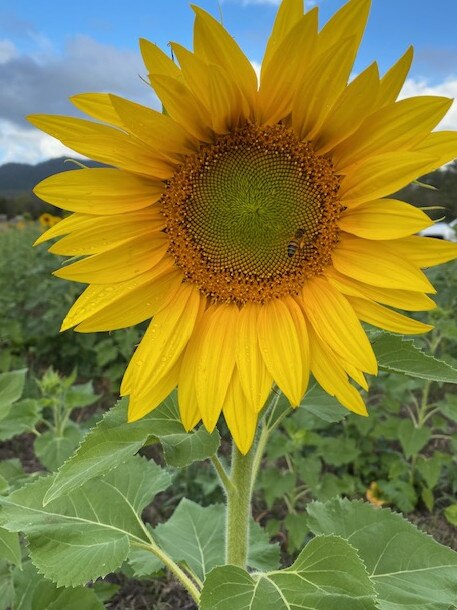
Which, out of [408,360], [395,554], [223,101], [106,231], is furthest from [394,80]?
[395,554]

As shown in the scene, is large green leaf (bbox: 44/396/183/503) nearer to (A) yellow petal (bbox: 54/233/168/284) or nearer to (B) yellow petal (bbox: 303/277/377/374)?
(A) yellow petal (bbox: 54/233/168/284)

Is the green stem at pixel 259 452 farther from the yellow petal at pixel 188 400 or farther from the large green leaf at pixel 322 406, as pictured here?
the yellow petal at pixel 188 400

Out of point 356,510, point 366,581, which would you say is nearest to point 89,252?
point 366,581

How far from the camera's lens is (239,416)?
135cm

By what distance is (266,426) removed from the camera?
1.66 meters

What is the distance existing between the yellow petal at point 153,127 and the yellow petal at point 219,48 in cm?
16

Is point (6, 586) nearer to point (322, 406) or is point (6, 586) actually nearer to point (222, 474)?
point (222, 474)

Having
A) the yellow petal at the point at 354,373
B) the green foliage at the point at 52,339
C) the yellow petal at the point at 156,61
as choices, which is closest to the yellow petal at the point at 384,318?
the yellow petal at the point at 354,373

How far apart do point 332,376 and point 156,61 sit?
74cm

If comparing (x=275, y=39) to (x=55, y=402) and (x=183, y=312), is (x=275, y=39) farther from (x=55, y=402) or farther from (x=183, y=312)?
(x=55, y=402)

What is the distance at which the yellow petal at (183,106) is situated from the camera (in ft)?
3.87

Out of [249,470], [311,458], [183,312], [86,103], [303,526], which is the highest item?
[86,103]

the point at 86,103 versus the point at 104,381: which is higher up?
the point at 86,103

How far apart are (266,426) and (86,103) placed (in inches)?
36.5
